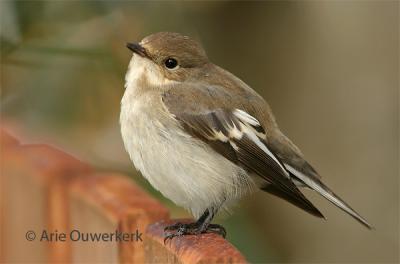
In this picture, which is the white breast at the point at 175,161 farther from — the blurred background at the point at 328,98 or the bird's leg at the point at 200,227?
the blurred background at the point at 328,98

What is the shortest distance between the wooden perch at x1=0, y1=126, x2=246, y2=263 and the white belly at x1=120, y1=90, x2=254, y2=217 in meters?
0.35

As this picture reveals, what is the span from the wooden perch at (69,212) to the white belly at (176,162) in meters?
0.35

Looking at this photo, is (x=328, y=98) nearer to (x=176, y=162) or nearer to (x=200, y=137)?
(x=200, y=137)

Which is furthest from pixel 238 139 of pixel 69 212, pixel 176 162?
pixel 69 212

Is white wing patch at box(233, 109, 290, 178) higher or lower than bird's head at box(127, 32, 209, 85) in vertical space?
lower

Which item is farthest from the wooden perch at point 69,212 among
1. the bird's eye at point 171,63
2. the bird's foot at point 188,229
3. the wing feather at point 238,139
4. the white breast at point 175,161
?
the bird's eye at point 171,63

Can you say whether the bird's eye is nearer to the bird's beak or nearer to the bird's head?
the bird's head

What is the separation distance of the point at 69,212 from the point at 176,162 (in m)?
0.58

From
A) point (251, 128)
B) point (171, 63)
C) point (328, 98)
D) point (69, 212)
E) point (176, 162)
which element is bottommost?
point (69, 212)

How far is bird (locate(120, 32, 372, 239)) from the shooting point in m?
3.45

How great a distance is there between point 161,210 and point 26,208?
566mm

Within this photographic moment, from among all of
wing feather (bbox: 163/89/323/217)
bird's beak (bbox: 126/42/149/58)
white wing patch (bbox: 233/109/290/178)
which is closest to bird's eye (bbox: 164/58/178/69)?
bird's beak (bbox: 126/42/149/58)

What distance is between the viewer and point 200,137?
11.6 ft

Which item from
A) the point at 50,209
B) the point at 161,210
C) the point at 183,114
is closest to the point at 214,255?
the point at 161,210
